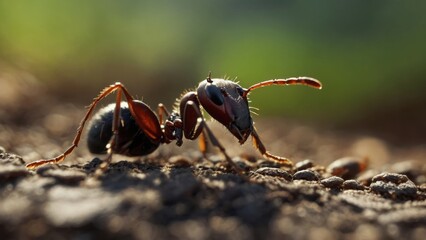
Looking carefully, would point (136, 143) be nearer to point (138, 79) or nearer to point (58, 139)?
point (58, 139)

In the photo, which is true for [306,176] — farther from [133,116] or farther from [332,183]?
[133,116]

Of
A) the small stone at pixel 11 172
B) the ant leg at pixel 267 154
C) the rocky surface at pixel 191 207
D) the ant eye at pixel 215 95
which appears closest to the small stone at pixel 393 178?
the rocky surface at pixel 191 207

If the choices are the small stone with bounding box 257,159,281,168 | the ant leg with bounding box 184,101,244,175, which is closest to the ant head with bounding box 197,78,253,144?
the ant leg with bounding box 184,101,244,175

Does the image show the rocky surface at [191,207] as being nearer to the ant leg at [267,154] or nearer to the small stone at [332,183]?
Result: the small stone at [332,183]

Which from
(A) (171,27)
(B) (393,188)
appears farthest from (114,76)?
(B) (393,188)

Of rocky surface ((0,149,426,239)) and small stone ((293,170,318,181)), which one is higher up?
small stone ((293,170,318,181))

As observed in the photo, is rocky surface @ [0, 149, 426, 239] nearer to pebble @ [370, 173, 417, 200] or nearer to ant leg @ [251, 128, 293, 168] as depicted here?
pebble @ [370, 173, 417, 200]
